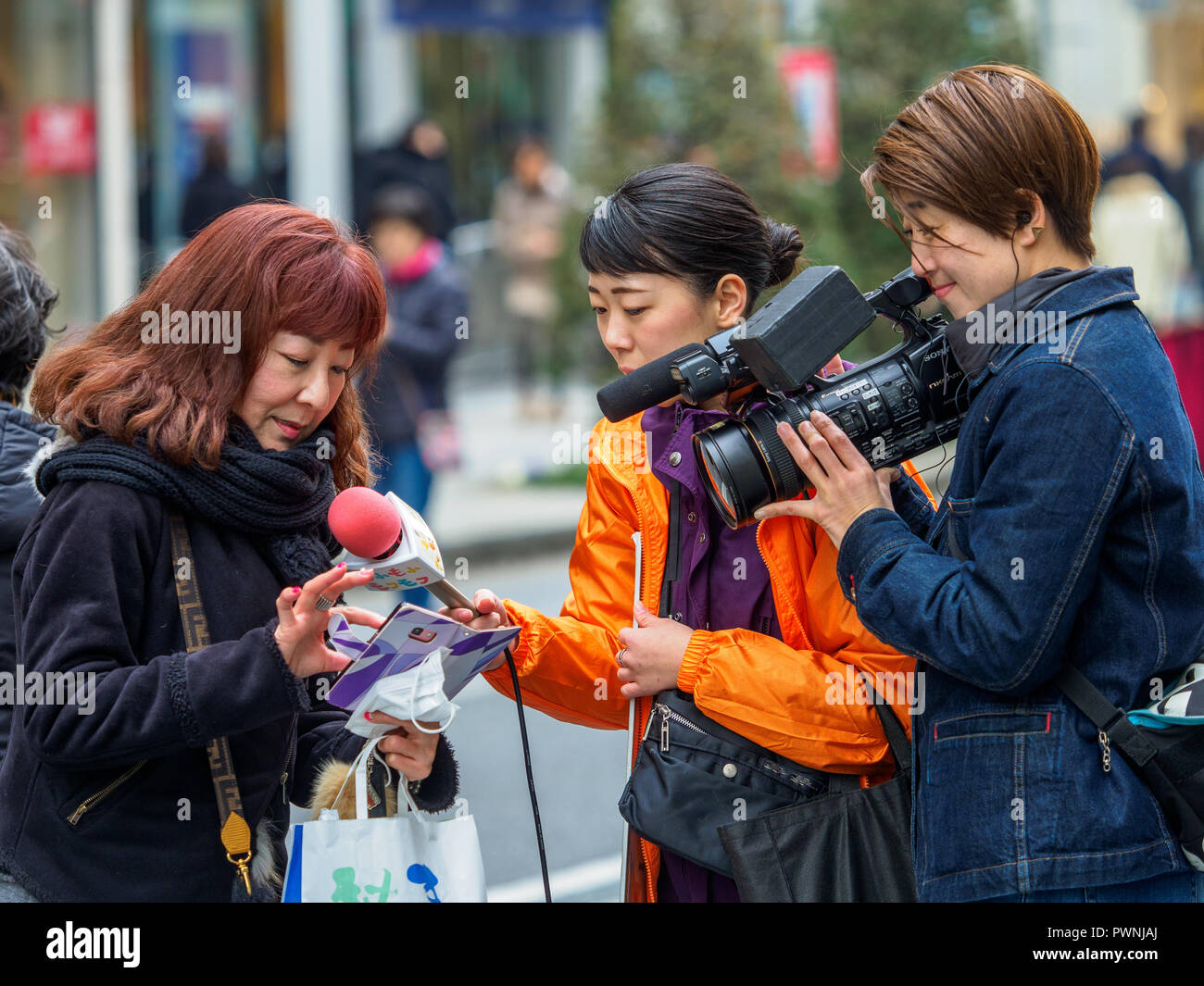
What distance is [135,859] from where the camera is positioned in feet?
7.16

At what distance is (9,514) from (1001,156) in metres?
1.69

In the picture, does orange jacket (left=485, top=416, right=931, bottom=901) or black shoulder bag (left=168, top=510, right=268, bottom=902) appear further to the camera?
orange jacket (left=485, top=416, right=931, bottom=901)

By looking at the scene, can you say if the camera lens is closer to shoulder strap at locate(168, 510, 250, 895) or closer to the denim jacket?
the denim jacket

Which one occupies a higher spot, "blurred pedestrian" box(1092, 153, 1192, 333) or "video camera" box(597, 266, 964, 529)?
"blurred pedestrian" box(1092, 153, 1192, 333)

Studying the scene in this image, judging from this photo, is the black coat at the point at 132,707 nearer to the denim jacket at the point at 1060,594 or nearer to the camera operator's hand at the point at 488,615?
the camera operator's hand at the point at 488,615

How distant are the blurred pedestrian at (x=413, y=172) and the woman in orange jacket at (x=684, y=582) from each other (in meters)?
7.11

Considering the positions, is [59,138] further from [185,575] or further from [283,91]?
[185,575]

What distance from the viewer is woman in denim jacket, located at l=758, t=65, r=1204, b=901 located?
6.48ft

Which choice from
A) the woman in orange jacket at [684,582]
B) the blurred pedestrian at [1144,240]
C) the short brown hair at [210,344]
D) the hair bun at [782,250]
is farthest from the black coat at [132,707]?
the blurred pedestrian at [1144,240]

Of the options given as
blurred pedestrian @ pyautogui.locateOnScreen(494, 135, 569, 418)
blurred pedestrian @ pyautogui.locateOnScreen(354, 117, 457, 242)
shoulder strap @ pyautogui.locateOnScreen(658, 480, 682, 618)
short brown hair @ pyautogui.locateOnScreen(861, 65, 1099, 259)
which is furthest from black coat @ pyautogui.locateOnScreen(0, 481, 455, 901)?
blurred pedestrian @ pyautogui.locateOnScreen(494, 135, 569, 418)

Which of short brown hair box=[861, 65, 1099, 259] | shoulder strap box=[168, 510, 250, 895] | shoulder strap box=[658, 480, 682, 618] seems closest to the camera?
short brown hair box=[861, 65, 1099, 259]

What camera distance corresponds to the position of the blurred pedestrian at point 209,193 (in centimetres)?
1096

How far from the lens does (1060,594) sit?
1.97 m

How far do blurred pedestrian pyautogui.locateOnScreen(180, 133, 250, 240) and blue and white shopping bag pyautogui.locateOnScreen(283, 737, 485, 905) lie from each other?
30.5 ft
